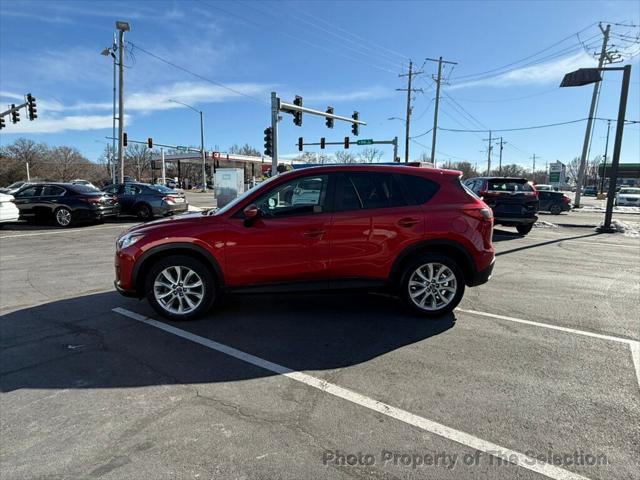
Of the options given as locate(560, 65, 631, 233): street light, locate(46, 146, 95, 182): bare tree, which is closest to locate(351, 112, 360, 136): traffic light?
locate(560, 65, 631, 233): street light

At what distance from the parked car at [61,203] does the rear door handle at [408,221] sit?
14.0 metres

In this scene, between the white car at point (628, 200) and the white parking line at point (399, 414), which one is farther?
the white car at point (628, 200)

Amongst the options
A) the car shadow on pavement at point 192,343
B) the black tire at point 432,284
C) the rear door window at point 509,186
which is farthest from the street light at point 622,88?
the car shadow on pavement at point 192,343

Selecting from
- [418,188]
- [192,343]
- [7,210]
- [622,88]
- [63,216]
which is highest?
[622,88]

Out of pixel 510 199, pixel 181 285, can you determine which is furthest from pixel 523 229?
pixel 181 285

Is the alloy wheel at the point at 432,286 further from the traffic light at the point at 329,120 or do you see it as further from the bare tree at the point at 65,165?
the bare tree at the point at 65,165

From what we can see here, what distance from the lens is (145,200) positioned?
55.4 feet

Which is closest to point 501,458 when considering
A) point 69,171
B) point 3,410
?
point 3,410

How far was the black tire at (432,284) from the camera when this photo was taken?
4730mm

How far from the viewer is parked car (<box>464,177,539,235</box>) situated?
12.3 meters

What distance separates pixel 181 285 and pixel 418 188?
9.93 ft

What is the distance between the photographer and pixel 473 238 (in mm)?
4789

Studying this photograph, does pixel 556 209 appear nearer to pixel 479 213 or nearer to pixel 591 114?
pixel 591 114

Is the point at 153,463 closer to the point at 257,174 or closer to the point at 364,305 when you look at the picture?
the point at 364,305
